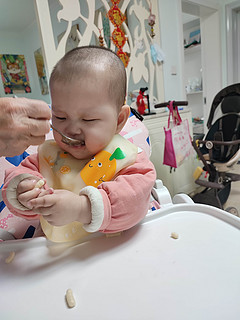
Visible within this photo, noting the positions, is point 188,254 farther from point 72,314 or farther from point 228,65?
point 228,65

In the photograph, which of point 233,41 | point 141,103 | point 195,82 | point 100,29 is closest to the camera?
point 100,29

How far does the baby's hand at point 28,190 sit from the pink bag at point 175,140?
135cm

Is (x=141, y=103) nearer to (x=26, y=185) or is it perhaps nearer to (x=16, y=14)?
(x=26, y=185)

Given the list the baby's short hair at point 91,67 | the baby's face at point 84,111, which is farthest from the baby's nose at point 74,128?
the baby's short hair at point 91,67

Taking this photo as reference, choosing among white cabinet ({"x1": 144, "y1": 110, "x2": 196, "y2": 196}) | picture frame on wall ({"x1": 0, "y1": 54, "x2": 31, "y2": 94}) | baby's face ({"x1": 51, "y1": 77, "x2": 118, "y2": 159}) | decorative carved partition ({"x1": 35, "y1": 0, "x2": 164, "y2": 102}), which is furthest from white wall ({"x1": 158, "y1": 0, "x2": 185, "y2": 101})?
picture frame on wall ({"x1": 0, "y1": 54, "x2": 31, "y2": 94})

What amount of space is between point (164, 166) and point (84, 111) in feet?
5.40

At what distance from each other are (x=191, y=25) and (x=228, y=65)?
1.82m

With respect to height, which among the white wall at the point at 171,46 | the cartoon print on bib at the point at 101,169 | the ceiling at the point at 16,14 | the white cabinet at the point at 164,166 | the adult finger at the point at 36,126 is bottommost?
the white cabinet at the point at 164,166

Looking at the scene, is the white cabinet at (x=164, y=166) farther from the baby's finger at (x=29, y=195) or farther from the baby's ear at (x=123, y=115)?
the baby's finger at (x=29, y=195)

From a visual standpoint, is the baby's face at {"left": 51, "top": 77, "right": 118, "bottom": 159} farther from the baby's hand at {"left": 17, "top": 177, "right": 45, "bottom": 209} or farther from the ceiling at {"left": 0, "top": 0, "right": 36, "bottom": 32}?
the ceiling at {"left": 0, "top": 0, "right": 36, "bottom": 32}

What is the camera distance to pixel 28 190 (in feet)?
1.56

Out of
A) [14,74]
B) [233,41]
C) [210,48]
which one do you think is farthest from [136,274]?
[14,74]

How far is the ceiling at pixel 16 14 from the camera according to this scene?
3.27 m

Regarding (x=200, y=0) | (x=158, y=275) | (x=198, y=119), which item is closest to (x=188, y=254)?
(x=158, y=275)
